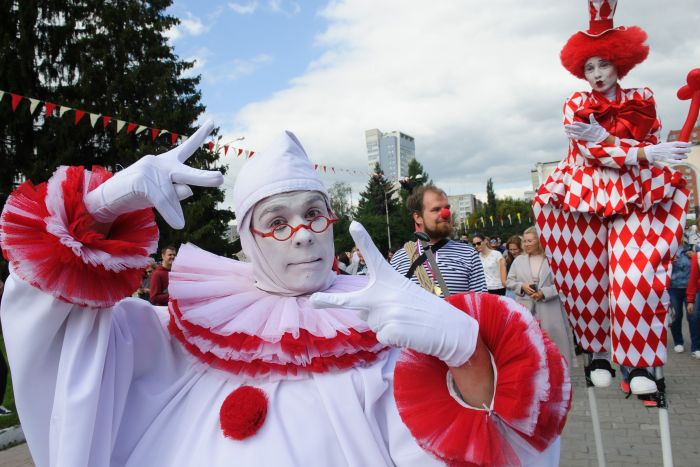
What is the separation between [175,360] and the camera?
189 centimetres

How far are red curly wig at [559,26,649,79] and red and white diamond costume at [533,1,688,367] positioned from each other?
0.02 m

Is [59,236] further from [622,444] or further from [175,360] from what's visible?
[622,444]

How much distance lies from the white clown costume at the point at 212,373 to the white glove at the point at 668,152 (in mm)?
1306

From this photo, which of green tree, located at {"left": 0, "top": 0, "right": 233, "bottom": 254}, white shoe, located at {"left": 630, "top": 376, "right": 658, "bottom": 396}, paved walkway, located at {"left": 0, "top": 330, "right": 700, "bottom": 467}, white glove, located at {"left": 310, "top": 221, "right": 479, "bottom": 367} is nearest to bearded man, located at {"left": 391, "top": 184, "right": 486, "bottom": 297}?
white shoe, located at {"left": 630, "top": 376, "right": 658, "bottom": 396}

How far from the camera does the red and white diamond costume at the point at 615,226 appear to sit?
2.30 m

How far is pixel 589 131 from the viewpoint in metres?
2.33

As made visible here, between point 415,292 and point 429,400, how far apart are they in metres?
0.29

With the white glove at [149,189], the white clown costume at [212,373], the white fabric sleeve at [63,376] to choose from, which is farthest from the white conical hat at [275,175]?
the white fabric sleeve at [63,376]

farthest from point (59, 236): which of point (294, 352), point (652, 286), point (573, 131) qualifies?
point (652, 286)

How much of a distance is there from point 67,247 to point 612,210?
2.06 m

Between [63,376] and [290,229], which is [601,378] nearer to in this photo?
[290,229]

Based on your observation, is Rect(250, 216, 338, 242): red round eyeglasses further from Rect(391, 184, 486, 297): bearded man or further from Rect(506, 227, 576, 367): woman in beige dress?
Rect(506, 227, 576, 367): woman in beige dress

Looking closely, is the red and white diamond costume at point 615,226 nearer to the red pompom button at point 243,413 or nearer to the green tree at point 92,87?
the red pompom button at point 243,413

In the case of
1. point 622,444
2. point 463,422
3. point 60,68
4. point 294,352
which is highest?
point 60,68
